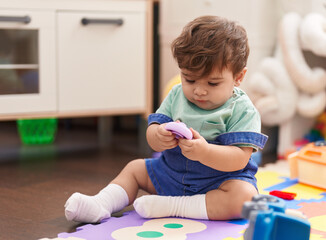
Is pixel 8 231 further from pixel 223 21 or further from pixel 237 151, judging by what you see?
pixel 223 21

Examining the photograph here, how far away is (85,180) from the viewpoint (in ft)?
4.90

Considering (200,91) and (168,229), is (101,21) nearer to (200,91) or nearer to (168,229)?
(200,91)

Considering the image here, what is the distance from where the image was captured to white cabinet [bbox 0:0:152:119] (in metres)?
1.67

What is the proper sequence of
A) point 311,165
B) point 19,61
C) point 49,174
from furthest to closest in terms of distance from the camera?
point 19,61 → point 49,174 → point 311,165

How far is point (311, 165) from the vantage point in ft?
4.75

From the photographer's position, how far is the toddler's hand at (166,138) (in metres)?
1.05

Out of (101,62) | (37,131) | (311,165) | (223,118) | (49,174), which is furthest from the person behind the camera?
(37,131)

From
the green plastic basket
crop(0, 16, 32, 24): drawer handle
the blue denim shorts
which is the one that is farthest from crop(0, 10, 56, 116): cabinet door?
the blue denim shorts

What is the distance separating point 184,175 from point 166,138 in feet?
0.43

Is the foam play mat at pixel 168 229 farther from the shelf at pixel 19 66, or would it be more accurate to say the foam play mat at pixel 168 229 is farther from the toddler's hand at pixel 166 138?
the shelf at pixel 19 66

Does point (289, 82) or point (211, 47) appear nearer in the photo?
point (211, 47)

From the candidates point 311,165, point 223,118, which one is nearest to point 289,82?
point 311,165

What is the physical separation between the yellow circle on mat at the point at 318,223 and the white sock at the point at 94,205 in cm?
41

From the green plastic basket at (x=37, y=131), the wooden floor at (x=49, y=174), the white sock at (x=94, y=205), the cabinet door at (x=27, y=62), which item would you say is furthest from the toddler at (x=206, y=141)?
the green plastic basket at (x=37, y=131)
